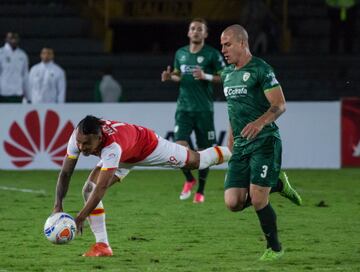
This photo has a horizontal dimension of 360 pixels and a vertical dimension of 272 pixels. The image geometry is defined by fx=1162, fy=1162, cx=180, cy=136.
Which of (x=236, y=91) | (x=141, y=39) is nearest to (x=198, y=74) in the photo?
(x=236, y=91)

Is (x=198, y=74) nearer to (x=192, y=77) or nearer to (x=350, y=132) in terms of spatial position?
(x=192, y=77)

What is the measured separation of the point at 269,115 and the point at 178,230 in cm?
295

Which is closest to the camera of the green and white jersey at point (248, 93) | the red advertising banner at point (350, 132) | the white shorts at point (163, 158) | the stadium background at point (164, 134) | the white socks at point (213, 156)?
the green and white jersey at point (248, 93)

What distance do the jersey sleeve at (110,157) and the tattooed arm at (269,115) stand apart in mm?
1069

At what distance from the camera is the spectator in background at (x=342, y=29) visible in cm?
2794

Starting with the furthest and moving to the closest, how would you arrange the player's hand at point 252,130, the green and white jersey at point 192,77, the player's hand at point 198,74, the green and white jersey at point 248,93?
the green and white jersey at point 192,77
the player's hand at point 198,74
the green and white jersey at point 248,93
the player's hand at point 252,130

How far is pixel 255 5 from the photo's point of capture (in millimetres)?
25781

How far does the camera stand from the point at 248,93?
9.71 metres

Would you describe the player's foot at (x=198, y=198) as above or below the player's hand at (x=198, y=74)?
below

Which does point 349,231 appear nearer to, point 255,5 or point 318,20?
point 255,5

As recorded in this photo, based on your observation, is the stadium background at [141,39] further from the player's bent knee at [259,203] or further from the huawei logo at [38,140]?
the player's bent knee at [259,203]

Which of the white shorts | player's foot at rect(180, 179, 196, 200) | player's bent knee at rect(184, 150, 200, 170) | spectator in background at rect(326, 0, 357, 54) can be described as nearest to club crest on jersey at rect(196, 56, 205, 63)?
player's foot at rect(180, 179, 196, 200)

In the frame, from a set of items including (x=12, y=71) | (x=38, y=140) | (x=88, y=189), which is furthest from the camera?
(x=12, y=71)

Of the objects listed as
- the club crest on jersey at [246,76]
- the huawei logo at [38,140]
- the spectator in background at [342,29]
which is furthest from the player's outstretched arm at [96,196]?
the spectator in background at [342,29]
